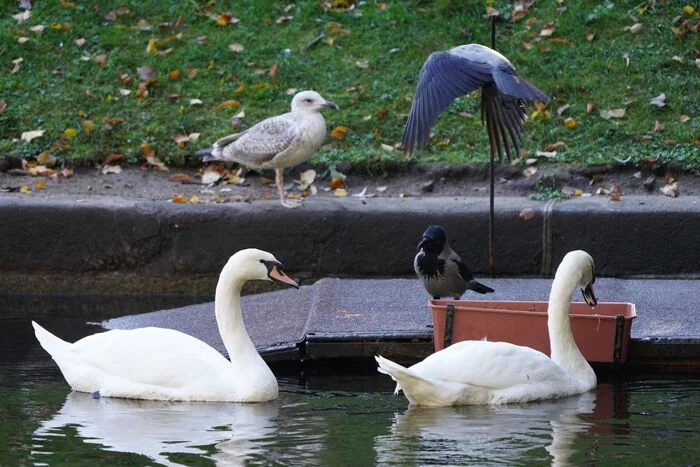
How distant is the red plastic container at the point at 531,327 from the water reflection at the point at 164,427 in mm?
1082

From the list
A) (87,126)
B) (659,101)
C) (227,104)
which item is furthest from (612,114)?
(87,126)

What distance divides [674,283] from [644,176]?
2.18 m

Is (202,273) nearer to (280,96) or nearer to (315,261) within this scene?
(315,261)

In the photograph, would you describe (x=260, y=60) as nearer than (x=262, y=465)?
No

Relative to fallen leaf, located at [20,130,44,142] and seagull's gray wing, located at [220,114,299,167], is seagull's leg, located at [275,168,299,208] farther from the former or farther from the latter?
fallen leaf, located at [20,130,44,142]

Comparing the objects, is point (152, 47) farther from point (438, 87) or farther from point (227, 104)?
point (438, 87)

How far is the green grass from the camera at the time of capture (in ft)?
39.2

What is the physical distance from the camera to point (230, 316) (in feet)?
23.1

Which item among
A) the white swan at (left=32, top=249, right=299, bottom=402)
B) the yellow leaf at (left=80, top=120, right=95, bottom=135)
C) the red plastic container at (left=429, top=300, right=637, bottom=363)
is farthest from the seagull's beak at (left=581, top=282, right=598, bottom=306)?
the yellow leaf at (left=80, top=120, right=95, bottom=135)

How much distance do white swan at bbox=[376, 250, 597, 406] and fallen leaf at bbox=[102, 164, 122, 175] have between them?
18.8 ft

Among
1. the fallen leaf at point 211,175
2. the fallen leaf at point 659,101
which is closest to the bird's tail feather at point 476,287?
the fallen leaf at point 211,175

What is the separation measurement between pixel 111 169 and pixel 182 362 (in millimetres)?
5220

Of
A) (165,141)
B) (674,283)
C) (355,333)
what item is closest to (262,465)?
(355,333)

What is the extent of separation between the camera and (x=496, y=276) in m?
10.1
